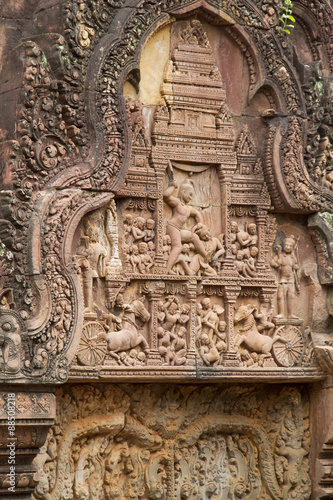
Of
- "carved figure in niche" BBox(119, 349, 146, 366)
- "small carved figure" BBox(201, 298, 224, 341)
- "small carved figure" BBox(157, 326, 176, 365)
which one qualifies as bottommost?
"carved figure in niche" BBox(119, 349, 146, 366)

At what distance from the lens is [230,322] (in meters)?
9.95

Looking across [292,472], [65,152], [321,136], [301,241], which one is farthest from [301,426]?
[65,152]

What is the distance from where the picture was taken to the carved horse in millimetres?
9320

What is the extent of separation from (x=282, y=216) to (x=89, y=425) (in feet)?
8.94

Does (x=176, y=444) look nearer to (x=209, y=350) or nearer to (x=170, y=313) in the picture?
(x=209, y=350)

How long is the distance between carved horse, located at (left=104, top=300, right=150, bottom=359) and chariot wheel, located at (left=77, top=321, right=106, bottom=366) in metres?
0.09

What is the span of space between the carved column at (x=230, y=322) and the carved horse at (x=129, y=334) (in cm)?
81

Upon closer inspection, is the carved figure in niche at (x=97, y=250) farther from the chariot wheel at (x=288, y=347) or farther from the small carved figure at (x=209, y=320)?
the chariot wheel at (x=288, y=347)

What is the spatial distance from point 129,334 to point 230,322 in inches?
41.6

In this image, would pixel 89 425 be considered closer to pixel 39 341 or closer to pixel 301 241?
pixel 39 341

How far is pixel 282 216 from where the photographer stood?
10.5 metres

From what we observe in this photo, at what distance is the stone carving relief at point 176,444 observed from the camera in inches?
376

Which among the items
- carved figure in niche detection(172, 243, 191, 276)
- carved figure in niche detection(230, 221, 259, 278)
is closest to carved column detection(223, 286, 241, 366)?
carved figure in niche detection(230, 221, 259, 278)

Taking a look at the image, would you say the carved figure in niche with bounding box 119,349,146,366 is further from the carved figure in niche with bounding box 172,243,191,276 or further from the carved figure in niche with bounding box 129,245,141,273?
the carved figure in niche with bounding box 172,243,191,276
